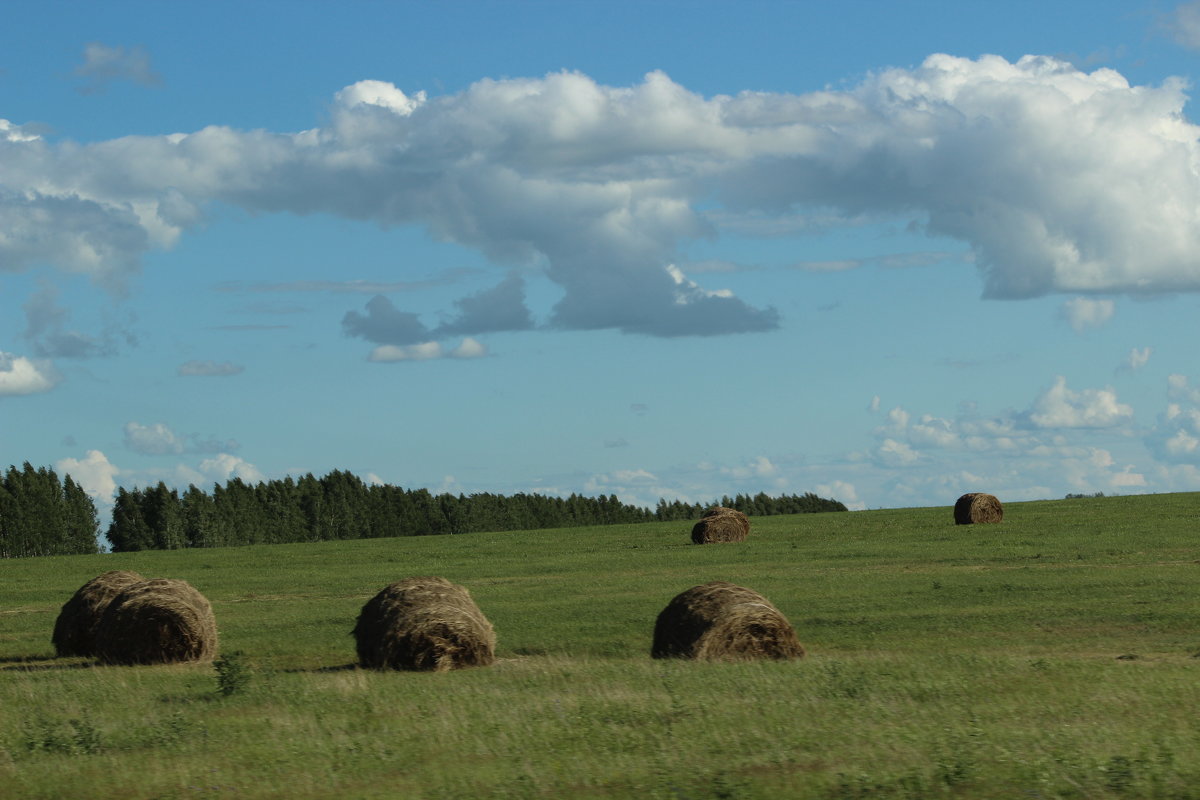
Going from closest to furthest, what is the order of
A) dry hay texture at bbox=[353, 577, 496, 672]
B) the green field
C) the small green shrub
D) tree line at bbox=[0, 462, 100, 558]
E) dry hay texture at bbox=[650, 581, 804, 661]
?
the green field → the small green shrub → dry hay texture at bbox=[650, 581, 804, 661] → dry hay texture at bbox=[353, 577, 496, 672] → tree line at bbox=[0, 462, 100, 558]

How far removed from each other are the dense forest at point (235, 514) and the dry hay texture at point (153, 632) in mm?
74344

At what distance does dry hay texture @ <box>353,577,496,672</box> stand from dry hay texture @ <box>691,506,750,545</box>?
34541 millimetres

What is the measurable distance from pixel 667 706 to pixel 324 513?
103324 mm

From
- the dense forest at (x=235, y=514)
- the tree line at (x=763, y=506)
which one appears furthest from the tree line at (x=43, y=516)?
the tree line at (x=763, y=506)

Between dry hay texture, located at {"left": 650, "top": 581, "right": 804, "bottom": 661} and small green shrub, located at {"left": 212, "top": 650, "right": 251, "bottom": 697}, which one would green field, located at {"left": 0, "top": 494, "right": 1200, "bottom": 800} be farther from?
dry hay texture, located at {"left": 650, "top": 581, "right": 804, "bottom": 661}

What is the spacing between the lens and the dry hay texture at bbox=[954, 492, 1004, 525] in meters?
59.2

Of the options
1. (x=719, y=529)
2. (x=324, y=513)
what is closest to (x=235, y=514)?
(x=324, y=513)

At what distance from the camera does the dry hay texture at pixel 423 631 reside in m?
22.2

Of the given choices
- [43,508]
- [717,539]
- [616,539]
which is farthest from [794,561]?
[43,508]

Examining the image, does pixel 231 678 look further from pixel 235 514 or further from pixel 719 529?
pixel 235 514

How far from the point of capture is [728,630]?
21594 mm

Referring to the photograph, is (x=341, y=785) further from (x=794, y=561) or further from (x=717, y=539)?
(x=717, y=539)

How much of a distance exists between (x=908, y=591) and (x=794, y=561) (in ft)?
42.0

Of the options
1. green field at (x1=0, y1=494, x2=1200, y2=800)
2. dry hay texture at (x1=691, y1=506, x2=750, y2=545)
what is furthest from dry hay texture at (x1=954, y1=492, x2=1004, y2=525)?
green field at (x1=0, y1=494, x2=1200, y2=800)
